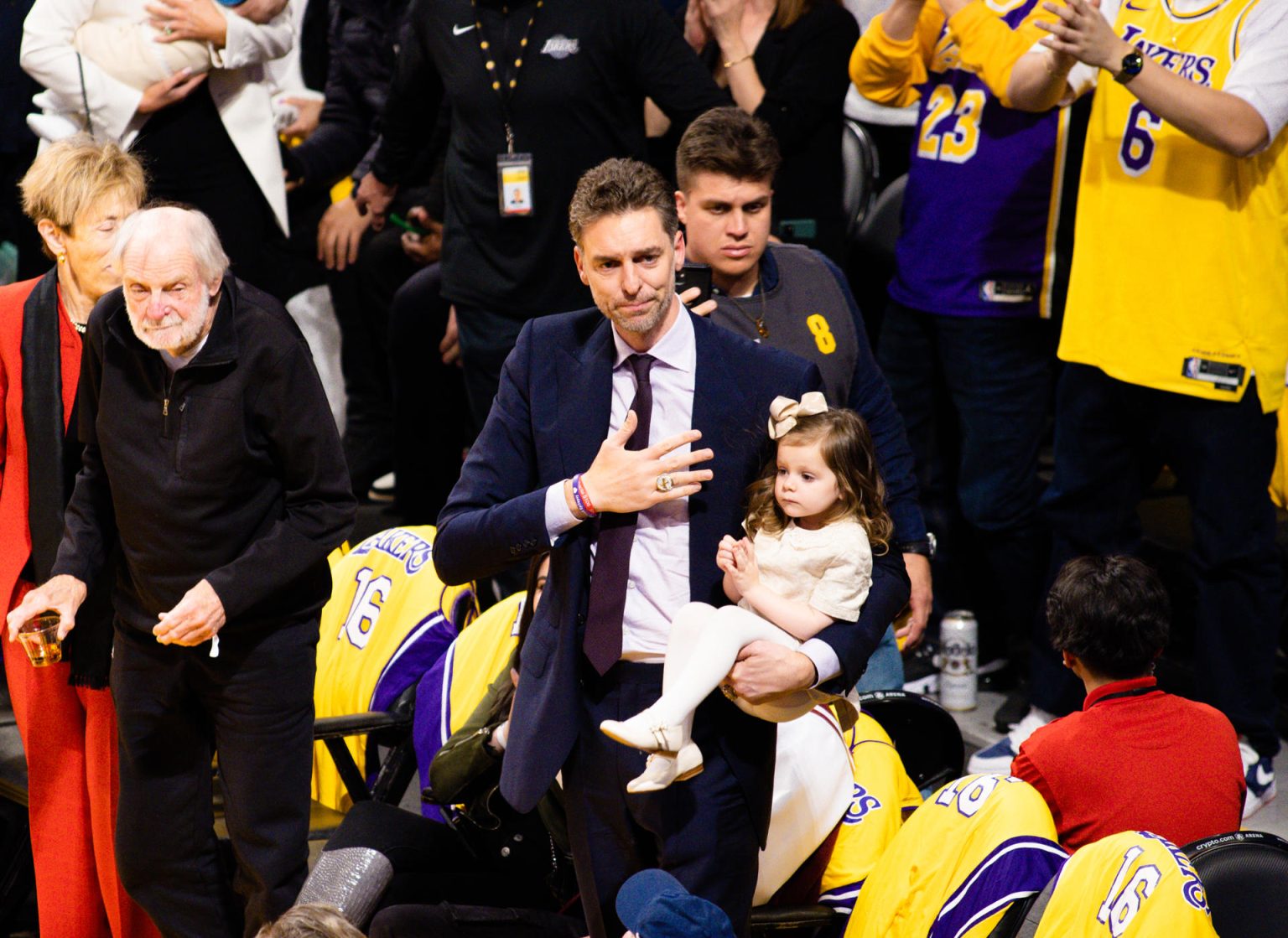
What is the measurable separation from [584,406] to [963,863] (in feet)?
3.55

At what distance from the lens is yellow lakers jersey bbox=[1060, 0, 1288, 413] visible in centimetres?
403

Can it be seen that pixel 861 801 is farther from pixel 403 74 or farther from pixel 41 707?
pixel 403 74

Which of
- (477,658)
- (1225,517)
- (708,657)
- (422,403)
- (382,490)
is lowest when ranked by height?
(382,490)

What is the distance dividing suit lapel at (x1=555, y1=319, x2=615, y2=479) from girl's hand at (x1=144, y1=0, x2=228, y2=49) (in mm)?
2794

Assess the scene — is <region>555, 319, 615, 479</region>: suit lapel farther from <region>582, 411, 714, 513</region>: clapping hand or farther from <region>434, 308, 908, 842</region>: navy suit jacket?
<region>582, 411, 714, 513</region>: clapping hand

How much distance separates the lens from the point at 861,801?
3381 mm

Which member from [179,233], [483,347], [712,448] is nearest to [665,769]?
[712,448]

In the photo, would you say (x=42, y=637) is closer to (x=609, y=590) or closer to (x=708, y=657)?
(x=609, y=590)

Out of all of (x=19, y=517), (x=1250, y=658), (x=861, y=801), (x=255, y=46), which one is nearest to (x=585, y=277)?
(x=861, y=801)

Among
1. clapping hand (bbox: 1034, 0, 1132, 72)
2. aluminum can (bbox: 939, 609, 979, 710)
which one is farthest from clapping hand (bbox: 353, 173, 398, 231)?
clapping hand (bbox: 1034, 0, 1132, 72)

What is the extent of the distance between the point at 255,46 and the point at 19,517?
6.91 feet

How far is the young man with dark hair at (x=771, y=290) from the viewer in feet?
11.8

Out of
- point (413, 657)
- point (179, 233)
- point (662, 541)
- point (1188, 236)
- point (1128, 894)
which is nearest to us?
point (1128, 894)

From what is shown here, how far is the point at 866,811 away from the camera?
11.0 feet
